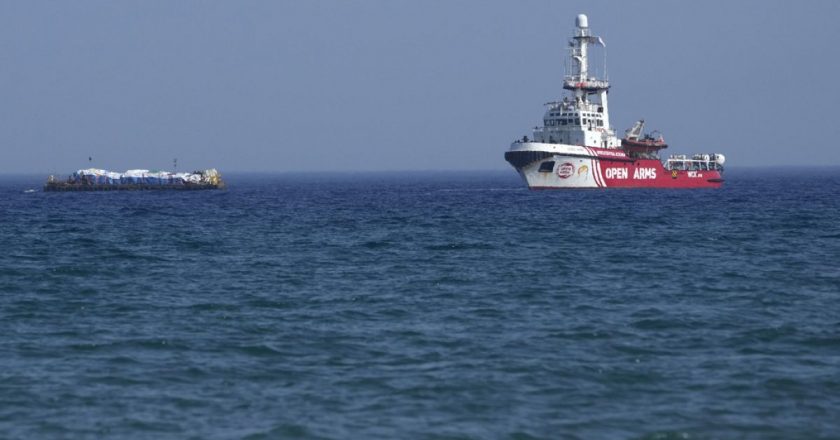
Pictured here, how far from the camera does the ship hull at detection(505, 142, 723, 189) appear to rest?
4031 inches

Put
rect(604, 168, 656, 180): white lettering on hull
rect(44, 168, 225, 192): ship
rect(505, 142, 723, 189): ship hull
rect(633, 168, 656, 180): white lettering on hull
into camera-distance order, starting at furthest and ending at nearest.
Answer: rect(44, 168, 225, 192): ship < rect(633, 168, 656, 180): white lettering on hull < rect(604, 168, 656, 180): white lettering on hull < rect(505, 142, 723, 189): ship hull

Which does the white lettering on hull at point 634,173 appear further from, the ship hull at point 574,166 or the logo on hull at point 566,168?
the logo on hull at point 566,168

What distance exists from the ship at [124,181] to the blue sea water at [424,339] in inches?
3489

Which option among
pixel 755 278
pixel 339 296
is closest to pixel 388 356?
pixel 339 296

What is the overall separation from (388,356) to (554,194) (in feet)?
261

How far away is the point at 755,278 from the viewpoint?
35.3 metres

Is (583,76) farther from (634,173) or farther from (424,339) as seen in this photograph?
(424,339)

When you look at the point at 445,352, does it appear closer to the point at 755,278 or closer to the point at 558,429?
the point at 558,429

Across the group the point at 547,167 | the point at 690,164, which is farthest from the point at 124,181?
the point at 690,164

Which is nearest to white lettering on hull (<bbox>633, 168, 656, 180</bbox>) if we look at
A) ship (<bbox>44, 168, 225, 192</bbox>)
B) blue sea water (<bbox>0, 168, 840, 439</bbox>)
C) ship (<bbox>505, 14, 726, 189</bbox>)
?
ship (<bbox>505, 14, 726, 189</bbox>)

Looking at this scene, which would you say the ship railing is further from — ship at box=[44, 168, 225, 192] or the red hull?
ship at box=[44, 168, 225, 192]

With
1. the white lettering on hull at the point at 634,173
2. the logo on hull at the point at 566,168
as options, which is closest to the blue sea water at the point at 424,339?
the logo on hull at the point at 566,168

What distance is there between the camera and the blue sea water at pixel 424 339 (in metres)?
17.5

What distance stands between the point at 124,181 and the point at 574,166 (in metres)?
66.4
